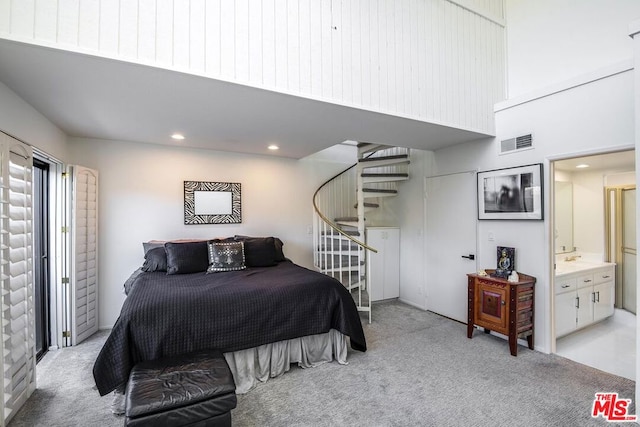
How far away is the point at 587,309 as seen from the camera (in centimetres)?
351

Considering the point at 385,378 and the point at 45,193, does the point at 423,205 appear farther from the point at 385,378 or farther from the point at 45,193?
the point at 45,193

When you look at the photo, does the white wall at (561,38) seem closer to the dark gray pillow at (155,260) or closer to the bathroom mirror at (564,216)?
the bathroom mirror at (564,216)

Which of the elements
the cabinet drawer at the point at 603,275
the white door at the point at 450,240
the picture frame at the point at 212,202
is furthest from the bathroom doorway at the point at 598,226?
the picture frame at the point at 212,202

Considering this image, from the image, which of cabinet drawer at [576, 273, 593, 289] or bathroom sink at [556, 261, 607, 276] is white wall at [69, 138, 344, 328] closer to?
bathroom sink at [556, 261, 607, 276]

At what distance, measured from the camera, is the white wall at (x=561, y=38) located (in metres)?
2.73

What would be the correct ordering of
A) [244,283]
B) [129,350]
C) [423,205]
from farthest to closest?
[423,205], [244,283], [129,350]

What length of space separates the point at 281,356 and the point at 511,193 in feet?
9.67

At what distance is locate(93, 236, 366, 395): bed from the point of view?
2076mm

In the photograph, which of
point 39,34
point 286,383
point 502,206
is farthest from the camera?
point 502,206

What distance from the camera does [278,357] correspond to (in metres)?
2.59

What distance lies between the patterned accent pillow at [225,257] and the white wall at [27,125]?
1798 mm

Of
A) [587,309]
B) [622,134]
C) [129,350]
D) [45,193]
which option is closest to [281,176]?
[45,193]

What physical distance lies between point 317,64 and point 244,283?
2036 millimetres

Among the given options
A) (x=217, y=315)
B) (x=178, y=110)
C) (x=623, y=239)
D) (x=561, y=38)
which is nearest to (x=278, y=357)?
(x=217, y=315)
